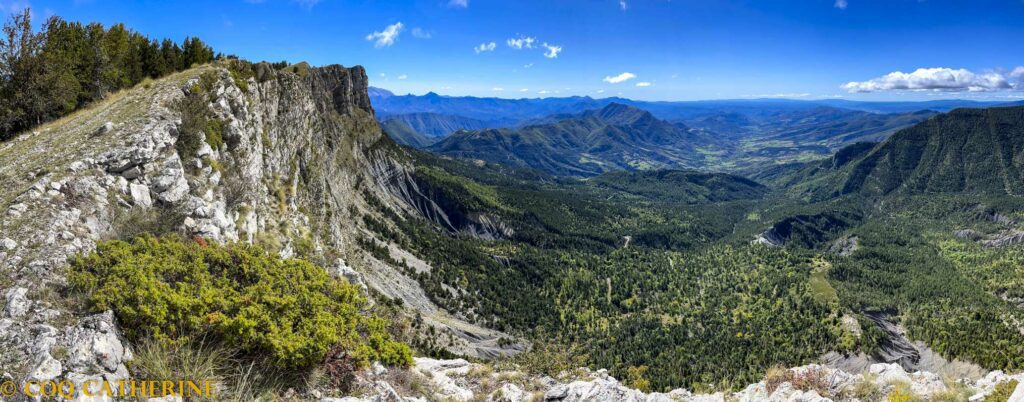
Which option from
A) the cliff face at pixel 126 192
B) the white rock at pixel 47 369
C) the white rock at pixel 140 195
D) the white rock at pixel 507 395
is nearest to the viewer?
the white rock at pixel 47 369

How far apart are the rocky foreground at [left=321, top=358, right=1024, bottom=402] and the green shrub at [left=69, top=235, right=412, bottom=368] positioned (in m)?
1.67

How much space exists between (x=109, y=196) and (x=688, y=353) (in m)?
112

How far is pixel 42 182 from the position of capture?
835 inches

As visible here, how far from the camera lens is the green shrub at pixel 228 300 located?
1549 cm

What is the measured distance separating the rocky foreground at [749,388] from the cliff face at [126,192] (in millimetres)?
8689

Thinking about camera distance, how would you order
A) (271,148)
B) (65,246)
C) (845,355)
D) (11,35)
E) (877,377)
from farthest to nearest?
(845,355) < (271,148) < (11,35) < (877,377) < (65,246)

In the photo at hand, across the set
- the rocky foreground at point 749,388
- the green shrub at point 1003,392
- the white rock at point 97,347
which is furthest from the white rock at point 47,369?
the green shrub at point 1003,392

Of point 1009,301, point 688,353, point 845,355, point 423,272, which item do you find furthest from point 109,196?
point 1009,301

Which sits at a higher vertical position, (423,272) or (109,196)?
(109,196)

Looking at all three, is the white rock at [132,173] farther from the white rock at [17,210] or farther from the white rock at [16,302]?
the white rock at [16,302]

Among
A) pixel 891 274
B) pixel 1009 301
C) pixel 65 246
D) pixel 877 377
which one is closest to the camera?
pixel 65 246

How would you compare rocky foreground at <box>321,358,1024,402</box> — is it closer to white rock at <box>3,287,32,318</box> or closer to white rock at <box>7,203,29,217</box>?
white rock at <box>3,287,32,318</box>

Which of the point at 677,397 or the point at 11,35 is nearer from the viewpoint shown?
the point at 677,397

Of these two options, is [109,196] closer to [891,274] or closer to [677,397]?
[677,397]
